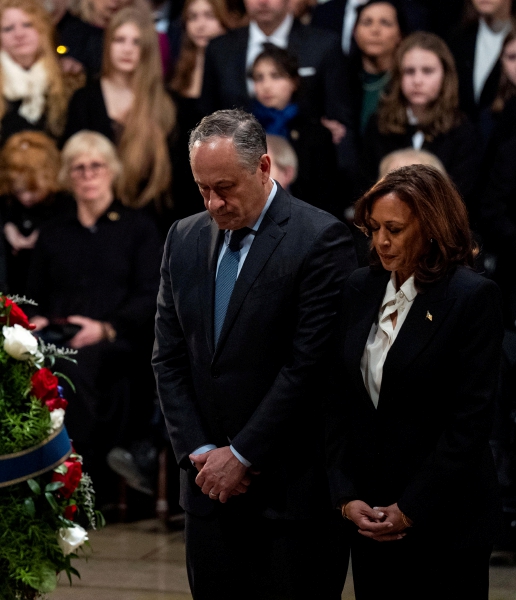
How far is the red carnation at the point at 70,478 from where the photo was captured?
9.36ft

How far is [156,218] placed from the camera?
610 cm

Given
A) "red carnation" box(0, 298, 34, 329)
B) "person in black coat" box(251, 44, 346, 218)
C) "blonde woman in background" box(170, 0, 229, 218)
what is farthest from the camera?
"blonde woman in background" box(170, 0, 229, 218)

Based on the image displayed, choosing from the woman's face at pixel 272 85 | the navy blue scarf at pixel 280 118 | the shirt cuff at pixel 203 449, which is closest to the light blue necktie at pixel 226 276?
the shirt cuff at pixel 203 449

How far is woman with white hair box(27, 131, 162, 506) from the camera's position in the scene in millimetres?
5535

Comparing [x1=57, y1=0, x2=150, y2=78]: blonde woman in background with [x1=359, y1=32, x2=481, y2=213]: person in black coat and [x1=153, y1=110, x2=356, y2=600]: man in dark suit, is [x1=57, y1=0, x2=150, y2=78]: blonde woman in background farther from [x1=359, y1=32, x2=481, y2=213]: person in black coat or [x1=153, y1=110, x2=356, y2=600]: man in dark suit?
[x1=153, y1=110, x2=356, y2=600]: man in dark suit

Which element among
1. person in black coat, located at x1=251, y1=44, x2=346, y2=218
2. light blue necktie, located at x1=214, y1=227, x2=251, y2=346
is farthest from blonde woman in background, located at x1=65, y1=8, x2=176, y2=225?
light blue necktie, located at x1=214, y1=227, x2=251, y2=346

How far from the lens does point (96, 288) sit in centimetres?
574

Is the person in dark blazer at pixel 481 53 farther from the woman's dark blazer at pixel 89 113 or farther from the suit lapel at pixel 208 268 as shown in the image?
the suit lapel at pixel 208 268

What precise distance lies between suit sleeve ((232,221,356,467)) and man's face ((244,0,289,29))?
141 inches

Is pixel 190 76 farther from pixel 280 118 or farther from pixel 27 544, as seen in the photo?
pixel 27 544

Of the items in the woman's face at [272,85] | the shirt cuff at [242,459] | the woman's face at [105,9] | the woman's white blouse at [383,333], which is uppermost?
the woman's face at [105,9]

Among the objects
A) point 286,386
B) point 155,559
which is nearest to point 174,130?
point 155,559

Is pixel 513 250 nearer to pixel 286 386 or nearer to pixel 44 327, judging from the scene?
pixel 44 327

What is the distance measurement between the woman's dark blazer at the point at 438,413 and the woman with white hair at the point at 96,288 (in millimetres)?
2877
